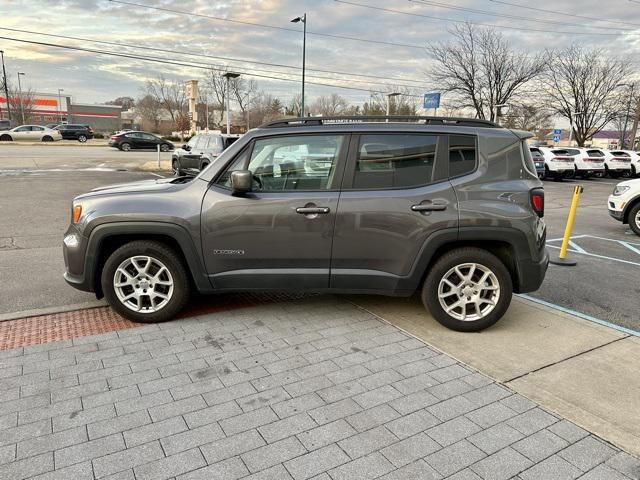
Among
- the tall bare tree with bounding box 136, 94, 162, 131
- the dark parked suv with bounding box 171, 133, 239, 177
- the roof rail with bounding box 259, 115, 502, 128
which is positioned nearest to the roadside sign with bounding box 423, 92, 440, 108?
the dark parked suv with bounding box 171, 133, 239, 177

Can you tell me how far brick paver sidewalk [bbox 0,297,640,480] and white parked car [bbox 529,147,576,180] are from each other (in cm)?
2155

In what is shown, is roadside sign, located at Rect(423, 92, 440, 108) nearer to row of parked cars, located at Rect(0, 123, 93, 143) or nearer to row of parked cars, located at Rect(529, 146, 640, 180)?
row of parked cars, located at Rect(529, 146, 640, 180)

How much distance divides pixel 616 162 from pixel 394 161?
1081 inches

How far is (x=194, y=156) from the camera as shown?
51.1 ft

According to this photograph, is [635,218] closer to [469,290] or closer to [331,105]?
[469,290]

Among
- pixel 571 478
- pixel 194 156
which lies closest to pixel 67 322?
pixel 571 478

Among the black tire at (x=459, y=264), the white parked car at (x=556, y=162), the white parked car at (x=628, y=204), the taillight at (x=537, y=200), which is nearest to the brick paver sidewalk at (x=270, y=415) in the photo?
the black tire at (x=459, y=264)

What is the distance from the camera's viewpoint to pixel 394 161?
158 inches

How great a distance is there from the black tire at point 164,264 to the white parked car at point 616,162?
27772 millimetres

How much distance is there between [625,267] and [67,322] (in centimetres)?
711

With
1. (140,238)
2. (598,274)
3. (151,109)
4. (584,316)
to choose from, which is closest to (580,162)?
(598,274)

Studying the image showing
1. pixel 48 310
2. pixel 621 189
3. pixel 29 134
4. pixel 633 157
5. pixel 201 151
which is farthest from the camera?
pixel 29 134

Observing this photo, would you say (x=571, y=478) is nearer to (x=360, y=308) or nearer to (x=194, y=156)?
(x=360, y=308)

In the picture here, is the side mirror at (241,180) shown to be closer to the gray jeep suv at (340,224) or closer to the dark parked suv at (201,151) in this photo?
the gray jeep suv at (340,224)
